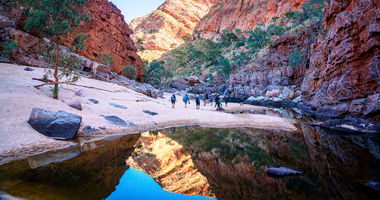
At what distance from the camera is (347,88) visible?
1747 cm

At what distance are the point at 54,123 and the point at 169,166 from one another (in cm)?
577

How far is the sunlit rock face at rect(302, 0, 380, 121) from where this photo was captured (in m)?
15.2

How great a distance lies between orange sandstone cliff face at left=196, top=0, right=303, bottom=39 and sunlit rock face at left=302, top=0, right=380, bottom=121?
3490 inches

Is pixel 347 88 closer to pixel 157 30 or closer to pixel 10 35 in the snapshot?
pixel 10 35

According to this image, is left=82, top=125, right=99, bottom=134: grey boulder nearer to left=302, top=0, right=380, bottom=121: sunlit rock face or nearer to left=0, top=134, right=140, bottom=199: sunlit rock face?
left=0, top=134, right=140, bottom=199: sunlit rock face

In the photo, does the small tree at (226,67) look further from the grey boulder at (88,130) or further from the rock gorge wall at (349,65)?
the grey boulder at (88,130)

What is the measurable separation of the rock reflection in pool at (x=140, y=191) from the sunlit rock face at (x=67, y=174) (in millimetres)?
208

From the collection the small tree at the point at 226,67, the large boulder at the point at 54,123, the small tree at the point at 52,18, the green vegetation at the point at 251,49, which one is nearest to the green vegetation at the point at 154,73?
the green vegetation at the point at 251,49

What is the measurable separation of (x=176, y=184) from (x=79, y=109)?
9062 mm

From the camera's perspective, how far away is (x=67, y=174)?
4988 millimetres

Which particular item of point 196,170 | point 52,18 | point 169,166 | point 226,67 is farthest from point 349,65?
point 226,67

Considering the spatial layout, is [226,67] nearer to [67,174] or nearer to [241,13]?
[67,174]

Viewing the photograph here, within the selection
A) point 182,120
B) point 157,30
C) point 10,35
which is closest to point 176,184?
point 182,120

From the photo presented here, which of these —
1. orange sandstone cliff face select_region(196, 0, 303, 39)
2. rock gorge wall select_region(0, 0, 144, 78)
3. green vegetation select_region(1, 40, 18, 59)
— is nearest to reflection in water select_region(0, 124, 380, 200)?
green vegetation select_region(1, 40, 18, 59)
